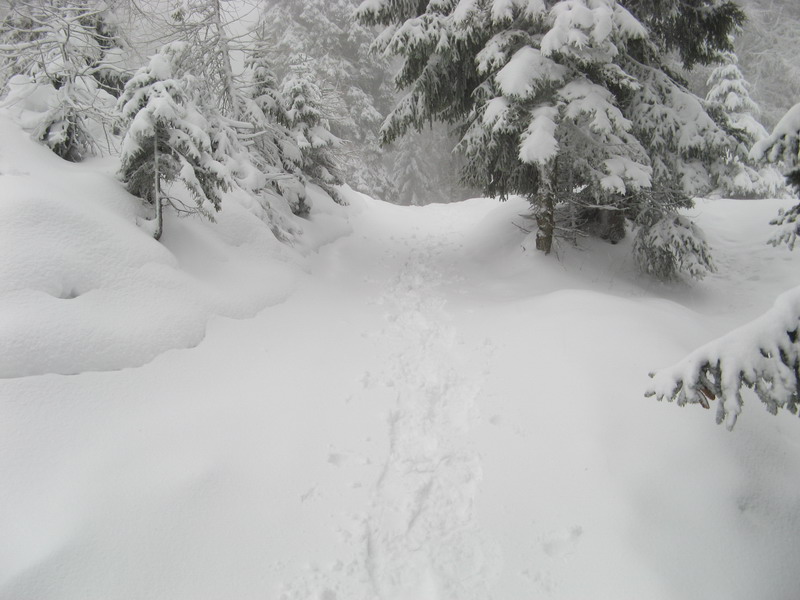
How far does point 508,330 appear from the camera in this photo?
21.5ft

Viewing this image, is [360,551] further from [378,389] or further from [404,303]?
[404,303]

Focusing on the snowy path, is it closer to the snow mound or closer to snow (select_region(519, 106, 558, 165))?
the snow mound

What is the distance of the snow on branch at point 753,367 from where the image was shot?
8.71ft

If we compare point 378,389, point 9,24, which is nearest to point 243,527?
point 378,389

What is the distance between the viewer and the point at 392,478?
4.02m

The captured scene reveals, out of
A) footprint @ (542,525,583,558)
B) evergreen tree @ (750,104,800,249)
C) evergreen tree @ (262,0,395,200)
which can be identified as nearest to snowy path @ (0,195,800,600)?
footprint @ (542,525,583,558)

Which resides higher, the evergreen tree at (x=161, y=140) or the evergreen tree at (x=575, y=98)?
the evergreen tree at (x=575, y=98)

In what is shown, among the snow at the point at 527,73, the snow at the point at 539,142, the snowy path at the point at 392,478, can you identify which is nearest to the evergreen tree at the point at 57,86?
the snowy path at the point at 392,478

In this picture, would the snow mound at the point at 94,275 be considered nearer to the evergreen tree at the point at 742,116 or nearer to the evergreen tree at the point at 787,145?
the evergreen tree at the point at 787,145

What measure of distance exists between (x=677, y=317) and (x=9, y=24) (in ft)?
41.0

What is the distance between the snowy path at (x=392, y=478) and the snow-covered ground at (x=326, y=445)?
0.02 meters

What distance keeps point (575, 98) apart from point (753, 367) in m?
5.95

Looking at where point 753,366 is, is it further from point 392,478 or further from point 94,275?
point 94,275

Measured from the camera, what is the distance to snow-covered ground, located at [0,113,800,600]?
10.0ft
